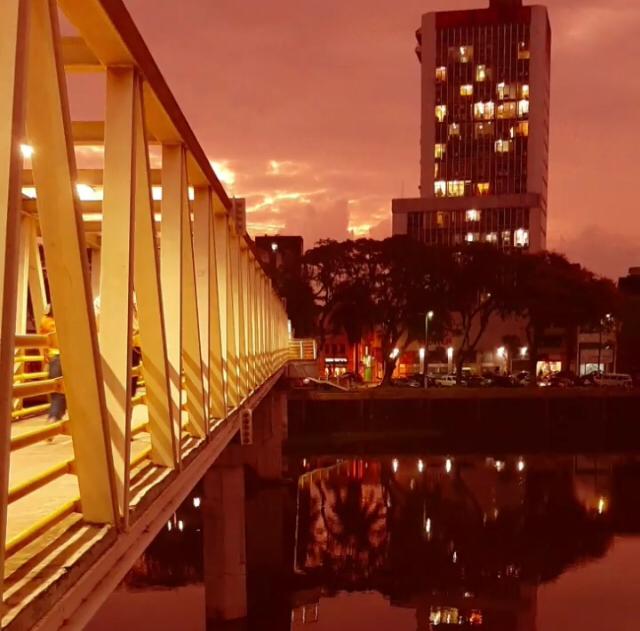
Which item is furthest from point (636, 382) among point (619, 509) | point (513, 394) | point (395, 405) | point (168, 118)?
point (168, 118)

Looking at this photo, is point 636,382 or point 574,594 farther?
point 636,382

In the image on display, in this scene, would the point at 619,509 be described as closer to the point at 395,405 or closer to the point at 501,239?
the point at 395,405

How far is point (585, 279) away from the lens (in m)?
58.9

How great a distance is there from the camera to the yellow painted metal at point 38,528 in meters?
3.81

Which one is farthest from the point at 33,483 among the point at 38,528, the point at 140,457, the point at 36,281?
the point at 36,281

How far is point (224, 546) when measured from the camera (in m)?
18.2

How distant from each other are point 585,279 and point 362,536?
38386 mm

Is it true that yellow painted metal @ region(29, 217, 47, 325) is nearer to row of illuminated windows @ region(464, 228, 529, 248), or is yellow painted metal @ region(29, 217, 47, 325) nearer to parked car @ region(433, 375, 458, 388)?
parked car @ region(433, 375, 458, 388)

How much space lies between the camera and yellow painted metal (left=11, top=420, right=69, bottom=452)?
3583 mm

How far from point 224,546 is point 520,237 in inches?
3335

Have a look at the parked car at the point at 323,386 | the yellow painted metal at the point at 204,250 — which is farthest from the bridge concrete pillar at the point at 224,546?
the parked car at the point at 323,386

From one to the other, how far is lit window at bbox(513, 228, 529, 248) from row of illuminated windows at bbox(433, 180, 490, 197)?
10.5m

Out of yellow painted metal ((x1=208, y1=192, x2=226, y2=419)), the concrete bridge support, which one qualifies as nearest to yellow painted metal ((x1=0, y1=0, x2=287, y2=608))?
yellow painted metal ((x1=208, y1=192, x2=226, y2=419))

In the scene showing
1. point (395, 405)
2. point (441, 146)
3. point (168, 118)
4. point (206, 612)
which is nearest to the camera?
point (168, 118)
